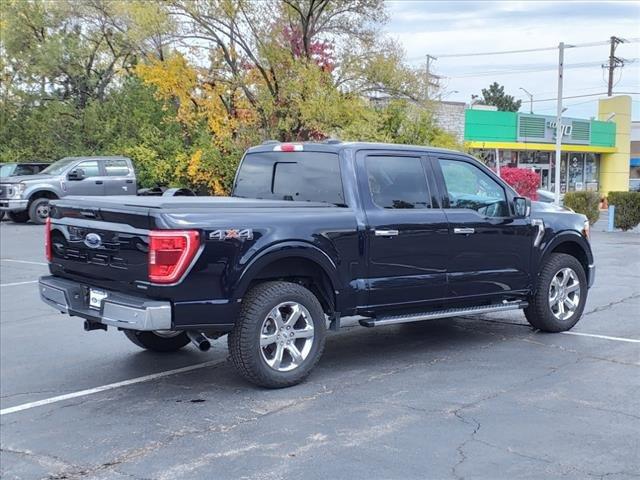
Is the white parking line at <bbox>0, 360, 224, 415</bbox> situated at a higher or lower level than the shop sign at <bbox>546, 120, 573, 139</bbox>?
lower

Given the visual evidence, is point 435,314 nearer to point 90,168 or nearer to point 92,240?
point 92,240

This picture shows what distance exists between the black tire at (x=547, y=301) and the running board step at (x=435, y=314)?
0.65 ft

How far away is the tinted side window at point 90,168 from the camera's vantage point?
2344 cm

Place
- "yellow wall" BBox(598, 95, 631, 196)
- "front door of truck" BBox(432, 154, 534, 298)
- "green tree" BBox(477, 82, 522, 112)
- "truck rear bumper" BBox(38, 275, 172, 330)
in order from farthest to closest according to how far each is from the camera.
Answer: "green tree" BBox(477, 82, 522, 112), "yellow wall" BBox(598, 95, 631, 196), "front door of truck" BBox(432, 154, 534, 298), "truck rear bumper" BBox(38, 275, 172, 330)

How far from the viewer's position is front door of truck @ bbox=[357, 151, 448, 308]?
625 cm

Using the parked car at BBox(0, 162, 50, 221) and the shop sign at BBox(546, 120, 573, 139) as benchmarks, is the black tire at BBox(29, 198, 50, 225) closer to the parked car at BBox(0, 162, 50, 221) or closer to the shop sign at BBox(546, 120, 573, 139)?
the parked car at BBox(0, 162, 50, 221)

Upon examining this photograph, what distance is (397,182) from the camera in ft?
21.7

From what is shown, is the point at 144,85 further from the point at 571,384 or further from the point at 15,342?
the point at 571,384

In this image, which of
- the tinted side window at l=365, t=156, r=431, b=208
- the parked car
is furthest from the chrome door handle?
the parked car

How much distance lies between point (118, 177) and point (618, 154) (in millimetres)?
33979

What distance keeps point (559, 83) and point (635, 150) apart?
3098 cm

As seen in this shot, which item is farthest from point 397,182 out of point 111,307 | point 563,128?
point 563,128

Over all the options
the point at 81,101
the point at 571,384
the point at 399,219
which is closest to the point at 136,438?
the point at 399,219

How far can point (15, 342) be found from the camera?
775 centimetres
